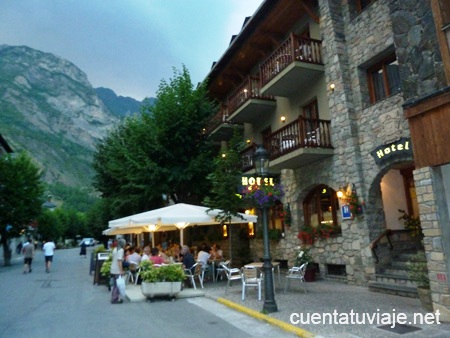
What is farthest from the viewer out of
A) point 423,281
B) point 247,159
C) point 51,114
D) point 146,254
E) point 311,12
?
point 51,114

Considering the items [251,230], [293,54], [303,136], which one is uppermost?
[293,54]

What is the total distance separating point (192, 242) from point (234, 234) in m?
4.11

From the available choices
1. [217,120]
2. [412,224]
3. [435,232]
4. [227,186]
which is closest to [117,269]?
[227,186]

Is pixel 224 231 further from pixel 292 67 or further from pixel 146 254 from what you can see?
pixel 292 67

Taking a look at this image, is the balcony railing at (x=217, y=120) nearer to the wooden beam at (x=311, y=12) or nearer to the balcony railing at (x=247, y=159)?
the balcony railing at (x=247, y=159)

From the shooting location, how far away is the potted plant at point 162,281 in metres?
10.0

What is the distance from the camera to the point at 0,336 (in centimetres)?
693

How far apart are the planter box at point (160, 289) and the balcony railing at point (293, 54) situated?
8.44 metres

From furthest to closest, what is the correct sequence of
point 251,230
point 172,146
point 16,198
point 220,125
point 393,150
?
point 16,198, point 220,125, point 251,230, point 172,146, point 393,150

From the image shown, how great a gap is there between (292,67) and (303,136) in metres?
2.57

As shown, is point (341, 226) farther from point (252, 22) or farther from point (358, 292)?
point (252, 22)

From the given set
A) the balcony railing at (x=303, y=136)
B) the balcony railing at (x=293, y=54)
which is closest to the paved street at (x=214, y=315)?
the balcony railing at (x=303, y=136)

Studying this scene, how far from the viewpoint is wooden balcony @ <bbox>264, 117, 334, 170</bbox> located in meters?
12.3

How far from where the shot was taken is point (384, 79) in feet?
36.6
